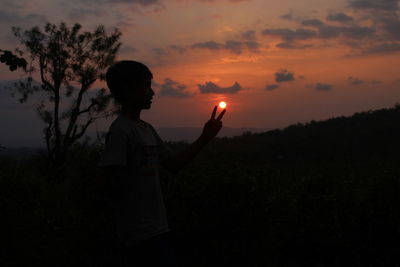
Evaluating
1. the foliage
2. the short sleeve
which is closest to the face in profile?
the short sleeve

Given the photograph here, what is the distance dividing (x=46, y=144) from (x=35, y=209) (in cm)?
2049

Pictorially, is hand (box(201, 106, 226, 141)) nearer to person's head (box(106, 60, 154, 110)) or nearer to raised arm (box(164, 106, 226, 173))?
raised arm (box(164, 106, 226, 173))

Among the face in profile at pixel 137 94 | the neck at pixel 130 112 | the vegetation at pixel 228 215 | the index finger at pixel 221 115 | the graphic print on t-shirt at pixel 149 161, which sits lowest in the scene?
the vegetation at pixel 228 215

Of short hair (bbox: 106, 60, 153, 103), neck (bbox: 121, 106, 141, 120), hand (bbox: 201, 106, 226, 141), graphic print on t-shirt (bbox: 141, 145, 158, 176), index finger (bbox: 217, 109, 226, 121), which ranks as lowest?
graphic print on t-shirt (bbox: 141, 145, 158, 176)

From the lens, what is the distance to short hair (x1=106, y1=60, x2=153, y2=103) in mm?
2791

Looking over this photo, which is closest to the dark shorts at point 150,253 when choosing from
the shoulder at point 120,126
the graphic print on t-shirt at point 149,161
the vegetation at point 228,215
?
the graphic print on t-shirt at point 149,161

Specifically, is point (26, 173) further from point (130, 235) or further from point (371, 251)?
point (371, 251)

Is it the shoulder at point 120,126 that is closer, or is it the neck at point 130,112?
the shoulder at point 120,126

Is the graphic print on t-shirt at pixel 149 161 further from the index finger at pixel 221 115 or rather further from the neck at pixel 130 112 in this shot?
the index finger at pixel 221 115

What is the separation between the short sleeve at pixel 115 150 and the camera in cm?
257

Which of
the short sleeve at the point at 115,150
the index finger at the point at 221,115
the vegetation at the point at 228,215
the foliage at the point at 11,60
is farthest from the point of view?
the vegetation at the point at 228,215

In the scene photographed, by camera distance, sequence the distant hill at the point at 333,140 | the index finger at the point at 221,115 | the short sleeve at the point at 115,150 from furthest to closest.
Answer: the distant hill at the point at 333,140
the index finger at the point at 221,115
the short sleeve at the point at 115,150

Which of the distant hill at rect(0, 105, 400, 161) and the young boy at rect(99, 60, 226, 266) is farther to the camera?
the distant hill at rect(0, 105, 400, 161)

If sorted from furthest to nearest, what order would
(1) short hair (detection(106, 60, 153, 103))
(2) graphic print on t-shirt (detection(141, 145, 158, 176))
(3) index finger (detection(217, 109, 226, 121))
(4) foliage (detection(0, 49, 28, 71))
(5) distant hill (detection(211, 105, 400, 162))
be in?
1. (5) distant hill (detection(211, 105, 400, 162))
2. (4) foliage (detection(0, 49, 28, 71))
3. (3) index finger (detection(217, 109, 226, 121))
4. (1) short hair (detection(106, 60, 153, 103))
5. (2) graphic print on t-shirt (detection(141, 145, 158, 176))
